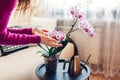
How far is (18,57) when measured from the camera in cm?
189

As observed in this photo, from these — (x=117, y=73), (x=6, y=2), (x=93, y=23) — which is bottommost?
(x=117, y=73)

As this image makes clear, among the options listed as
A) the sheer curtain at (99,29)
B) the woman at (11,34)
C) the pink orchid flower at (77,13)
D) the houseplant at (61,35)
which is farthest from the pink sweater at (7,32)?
the sheer curtain at (99,29)

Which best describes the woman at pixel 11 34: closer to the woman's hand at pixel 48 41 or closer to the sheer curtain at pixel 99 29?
the woman's hand at pixel 48 41

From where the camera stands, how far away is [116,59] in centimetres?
239

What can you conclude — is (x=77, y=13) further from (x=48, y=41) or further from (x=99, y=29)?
(x=99, y=29)

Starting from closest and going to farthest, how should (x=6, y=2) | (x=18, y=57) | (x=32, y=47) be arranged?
(x=6, y=2) → (x=18, y=57) → (x=32, y=47)

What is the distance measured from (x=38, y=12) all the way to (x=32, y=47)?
624 millimetres

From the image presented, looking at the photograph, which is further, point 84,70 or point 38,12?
point 38,12

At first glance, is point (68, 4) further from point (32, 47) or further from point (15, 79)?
point (15, 79)

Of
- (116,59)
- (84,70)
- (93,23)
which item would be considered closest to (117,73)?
(116,59)

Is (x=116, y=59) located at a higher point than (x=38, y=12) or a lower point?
lower

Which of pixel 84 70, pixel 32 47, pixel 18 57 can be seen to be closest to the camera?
pixel 84 70

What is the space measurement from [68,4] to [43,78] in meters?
1.28

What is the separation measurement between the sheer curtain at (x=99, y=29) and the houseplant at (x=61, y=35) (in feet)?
3.16
